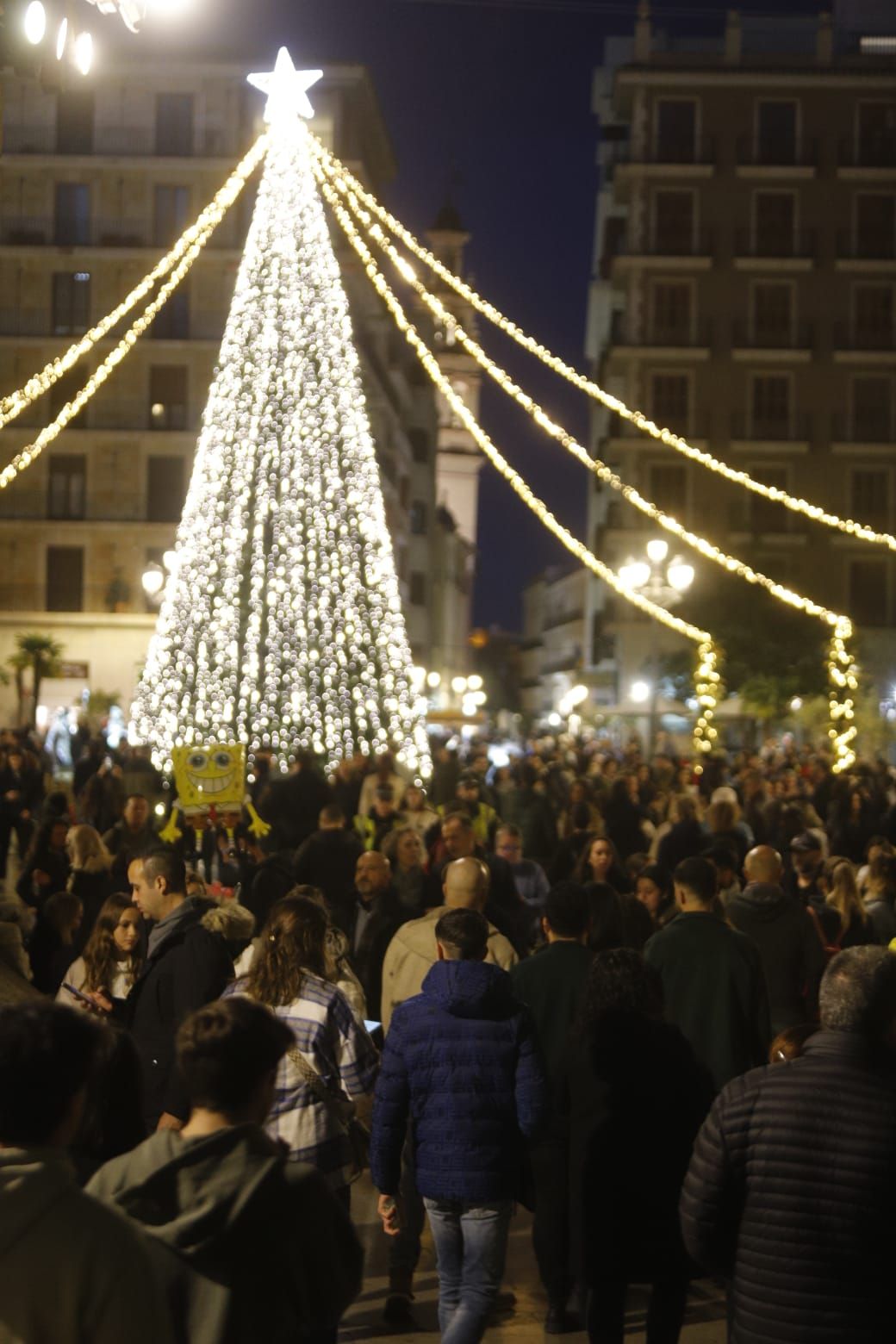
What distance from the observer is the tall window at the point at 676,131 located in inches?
2231

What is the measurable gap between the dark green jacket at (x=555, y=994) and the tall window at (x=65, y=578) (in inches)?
1889

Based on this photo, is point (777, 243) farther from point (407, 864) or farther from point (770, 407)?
point (407, 864)

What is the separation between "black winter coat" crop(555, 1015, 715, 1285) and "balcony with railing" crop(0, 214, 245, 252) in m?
50.4

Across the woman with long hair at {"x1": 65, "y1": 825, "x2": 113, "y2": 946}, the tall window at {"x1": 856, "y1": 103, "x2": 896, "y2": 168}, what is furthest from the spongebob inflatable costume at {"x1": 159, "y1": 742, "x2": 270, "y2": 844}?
the tall window at {"x1": 856, "y1": 103, "x2": 896, "y2": 168}

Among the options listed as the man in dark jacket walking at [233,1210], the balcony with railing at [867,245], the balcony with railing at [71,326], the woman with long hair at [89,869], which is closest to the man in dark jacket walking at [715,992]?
the man in dark jacket walking at [233,1210]

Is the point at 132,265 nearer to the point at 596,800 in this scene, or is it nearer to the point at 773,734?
the point at 773,734

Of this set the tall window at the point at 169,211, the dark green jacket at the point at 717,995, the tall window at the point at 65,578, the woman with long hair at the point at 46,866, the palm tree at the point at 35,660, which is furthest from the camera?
the tall window at the point at 169,211

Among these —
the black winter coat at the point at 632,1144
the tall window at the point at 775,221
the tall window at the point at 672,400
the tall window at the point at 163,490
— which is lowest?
the black winter coat at the point at 632,1144

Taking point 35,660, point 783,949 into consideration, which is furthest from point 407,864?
point 35,660

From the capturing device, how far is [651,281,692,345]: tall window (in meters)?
57.0

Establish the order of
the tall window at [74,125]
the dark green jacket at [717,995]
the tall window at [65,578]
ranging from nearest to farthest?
the dark green jacket at [717,995], the tall window at [65,578], the tall window at [74,125]

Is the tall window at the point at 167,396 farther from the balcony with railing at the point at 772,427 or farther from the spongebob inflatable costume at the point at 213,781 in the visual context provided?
the spongebob inflatable costume at the point at 213,781

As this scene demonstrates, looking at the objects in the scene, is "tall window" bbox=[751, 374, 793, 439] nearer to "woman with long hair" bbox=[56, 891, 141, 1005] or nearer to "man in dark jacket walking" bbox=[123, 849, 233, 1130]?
"woman with long hair" bbox=[56, 891, 141, 1005]

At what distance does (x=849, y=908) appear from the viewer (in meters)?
9.84
